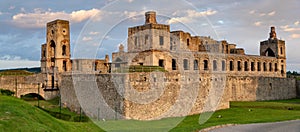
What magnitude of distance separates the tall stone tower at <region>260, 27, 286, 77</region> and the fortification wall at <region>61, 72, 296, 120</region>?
35.6 metres

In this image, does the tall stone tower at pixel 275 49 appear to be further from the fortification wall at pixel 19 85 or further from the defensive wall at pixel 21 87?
the fortification wall at pixel 19 85

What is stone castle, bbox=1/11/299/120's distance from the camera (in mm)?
26516

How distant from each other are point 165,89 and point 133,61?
15814 mm

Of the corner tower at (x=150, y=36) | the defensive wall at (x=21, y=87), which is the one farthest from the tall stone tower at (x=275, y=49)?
the defensive wall at (x=21, y=87)

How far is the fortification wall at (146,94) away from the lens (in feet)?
85.0

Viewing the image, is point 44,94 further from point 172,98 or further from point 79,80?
point 172,98

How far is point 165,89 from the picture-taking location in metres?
28.1

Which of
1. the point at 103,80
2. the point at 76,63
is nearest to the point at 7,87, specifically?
the point at 76,63

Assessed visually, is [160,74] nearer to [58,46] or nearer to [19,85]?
[19,85]

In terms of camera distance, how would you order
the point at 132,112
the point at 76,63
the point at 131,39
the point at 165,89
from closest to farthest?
the point at 132,112, the point at 165,89, the point at 131,39, the point at 76,63

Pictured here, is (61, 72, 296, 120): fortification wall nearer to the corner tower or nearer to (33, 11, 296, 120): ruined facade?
(33, 11, 296, 120): ruined facade

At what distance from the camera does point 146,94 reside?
26.5 metres

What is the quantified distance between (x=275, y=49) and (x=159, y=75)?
4738cm

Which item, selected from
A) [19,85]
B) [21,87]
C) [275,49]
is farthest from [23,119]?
[275,49]
